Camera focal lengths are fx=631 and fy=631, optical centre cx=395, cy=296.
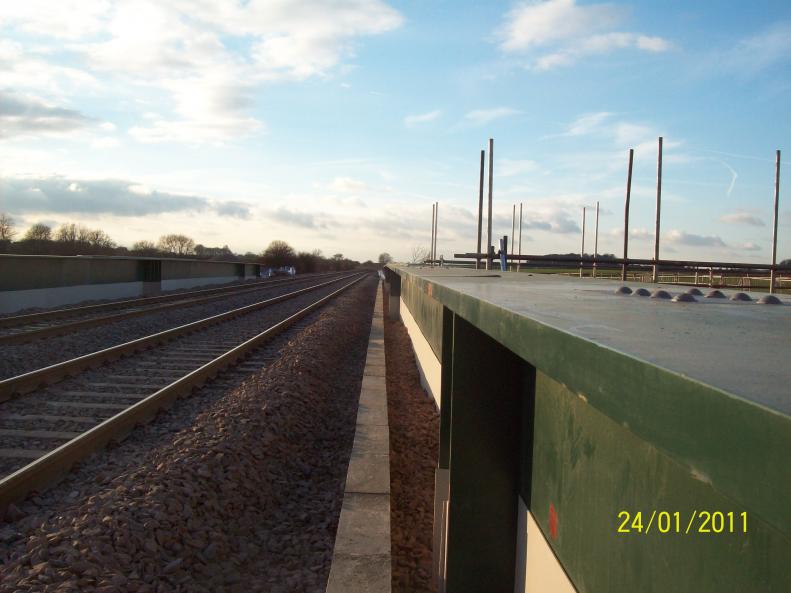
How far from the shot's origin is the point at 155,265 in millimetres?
31453

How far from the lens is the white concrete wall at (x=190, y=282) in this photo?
33188 mm

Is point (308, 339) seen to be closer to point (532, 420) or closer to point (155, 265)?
point (532, 420)

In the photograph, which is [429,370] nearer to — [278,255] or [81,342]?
[81,342]

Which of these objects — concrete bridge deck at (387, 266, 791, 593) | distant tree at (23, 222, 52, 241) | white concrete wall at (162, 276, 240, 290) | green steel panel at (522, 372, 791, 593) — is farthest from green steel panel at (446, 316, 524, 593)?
distant tree at (23, 222, 52, 241)

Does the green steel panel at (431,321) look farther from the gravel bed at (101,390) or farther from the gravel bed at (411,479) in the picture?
the gravel bed at (101,390)

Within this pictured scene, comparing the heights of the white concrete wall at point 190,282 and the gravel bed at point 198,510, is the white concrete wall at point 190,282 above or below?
above

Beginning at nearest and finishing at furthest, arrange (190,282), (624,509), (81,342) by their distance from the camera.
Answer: (624,509), (81,342), (190,282)

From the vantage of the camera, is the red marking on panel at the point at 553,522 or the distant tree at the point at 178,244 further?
the distant tree at the point at 178,244

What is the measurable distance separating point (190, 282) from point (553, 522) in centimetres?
3716

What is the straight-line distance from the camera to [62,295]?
72.5 feet

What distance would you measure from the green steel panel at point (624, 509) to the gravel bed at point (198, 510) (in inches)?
79.8

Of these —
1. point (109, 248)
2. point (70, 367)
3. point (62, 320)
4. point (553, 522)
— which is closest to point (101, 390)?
point (70, 367)

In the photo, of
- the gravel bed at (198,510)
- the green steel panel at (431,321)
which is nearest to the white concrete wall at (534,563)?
the gravel bed at (198,510)

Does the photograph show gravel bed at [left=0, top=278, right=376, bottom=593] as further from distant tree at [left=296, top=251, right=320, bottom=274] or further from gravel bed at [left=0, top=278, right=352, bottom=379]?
distant tree at [left=296, top=251, right=320, bottom=274]
